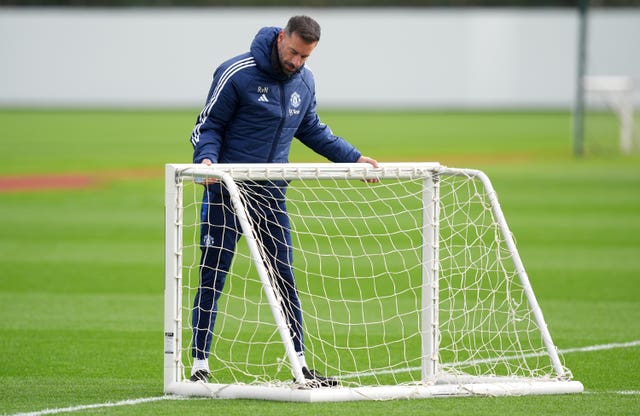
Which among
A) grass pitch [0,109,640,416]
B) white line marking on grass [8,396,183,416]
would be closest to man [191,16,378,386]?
white line marking on grass [8,396,183,416]

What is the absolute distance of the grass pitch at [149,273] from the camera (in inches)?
250

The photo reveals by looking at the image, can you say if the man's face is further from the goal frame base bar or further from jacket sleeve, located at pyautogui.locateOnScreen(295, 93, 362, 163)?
the goal frame base bar

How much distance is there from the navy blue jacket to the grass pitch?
4.96 feet

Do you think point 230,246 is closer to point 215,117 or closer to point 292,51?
point 215,117

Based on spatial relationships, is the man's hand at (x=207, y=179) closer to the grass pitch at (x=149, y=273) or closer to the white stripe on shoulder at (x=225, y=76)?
the white stripe on shoulder at (x=225, y=76)

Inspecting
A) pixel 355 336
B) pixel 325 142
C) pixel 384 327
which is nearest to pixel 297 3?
pixel 355 336

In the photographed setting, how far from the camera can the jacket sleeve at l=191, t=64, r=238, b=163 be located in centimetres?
654

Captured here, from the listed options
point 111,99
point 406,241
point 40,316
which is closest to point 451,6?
point 111,99

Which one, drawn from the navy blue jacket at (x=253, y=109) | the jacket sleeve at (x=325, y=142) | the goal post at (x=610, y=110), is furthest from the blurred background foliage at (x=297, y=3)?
the navy blue jacket at (x=253, y=109)

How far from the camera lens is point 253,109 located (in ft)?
21.7

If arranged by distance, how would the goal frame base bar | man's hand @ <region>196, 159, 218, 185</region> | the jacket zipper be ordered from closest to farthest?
the goal frame base bar, man's hand @ <region>196, 159, 218, 185</region>, the jacket zipper

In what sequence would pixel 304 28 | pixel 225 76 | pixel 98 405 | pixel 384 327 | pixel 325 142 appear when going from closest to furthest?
pixel 98 405
pixel 304 28
pixel 225 76
pixel 325 142
pixel 384 327

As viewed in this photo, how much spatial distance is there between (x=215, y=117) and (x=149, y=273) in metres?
5.46

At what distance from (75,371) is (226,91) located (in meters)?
2.16
